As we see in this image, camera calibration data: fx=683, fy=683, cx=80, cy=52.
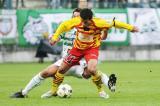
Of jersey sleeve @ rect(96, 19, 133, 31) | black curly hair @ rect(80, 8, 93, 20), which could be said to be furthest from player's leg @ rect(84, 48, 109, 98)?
black curly hair @ rect(80, 8, 93, 20)

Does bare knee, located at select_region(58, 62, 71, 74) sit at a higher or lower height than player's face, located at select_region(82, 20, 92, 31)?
lower

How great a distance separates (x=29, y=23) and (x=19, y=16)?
63cm

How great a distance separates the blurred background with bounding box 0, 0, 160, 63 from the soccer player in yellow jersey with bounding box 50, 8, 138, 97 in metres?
17.2

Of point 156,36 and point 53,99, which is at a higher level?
point 53,99

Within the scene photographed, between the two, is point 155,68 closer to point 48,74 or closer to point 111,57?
point 111,57

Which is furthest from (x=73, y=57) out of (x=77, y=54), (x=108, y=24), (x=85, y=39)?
(x=108, y=24)

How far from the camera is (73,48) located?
48.2 ft

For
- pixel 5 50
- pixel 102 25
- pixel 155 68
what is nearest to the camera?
pixel 102 25

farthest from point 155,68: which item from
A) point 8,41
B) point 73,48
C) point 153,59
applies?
point 73,48

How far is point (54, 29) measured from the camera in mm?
32812

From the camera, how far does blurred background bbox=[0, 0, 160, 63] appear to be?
32.4m

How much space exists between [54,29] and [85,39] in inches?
729

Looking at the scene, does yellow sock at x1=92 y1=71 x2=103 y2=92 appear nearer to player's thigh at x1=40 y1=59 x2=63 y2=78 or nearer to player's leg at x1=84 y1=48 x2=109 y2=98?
player's leg at x1=84 y1=48 x2=109 y2=98

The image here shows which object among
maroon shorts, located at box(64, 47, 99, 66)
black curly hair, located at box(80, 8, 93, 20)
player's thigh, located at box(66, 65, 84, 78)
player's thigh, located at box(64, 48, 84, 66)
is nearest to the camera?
black curly hair, located at box(80, 8, 93, 20)
